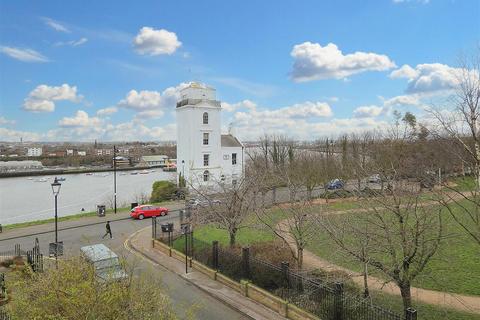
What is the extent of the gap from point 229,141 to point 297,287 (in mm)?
41025

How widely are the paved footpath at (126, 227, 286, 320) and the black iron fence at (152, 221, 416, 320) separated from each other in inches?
27.5

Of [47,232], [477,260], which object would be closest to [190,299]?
[477,260]

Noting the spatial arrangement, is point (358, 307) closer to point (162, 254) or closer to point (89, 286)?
point (89, 286)

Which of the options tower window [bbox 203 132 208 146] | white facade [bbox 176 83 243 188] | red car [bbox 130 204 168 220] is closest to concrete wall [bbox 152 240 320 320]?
red car [bbox 130 204 168 220]

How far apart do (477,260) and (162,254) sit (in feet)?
52.4

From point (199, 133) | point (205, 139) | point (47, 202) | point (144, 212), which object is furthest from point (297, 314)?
point (47, 202)

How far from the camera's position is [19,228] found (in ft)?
104

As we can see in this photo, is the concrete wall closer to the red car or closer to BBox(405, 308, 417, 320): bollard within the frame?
BBox(405, 308, 417, 320): bollard

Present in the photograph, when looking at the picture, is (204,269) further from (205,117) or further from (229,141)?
(229,141)

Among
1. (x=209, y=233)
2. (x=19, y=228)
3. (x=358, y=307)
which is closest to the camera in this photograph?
(x=358, y=307)

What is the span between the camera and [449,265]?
17516 millimetres

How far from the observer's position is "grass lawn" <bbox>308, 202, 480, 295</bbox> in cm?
1523

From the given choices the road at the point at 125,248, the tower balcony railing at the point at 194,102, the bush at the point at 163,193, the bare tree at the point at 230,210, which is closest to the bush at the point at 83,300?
the road at the point at 125,248

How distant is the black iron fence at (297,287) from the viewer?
1185cm
